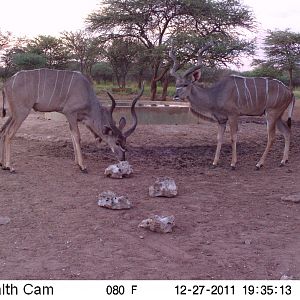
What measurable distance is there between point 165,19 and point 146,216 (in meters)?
14.2

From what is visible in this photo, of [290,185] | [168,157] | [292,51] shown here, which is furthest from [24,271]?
[292,51]

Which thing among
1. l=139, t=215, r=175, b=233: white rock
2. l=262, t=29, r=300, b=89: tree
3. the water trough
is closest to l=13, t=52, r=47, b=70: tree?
l=262, t=29, r=300, b=89: tree

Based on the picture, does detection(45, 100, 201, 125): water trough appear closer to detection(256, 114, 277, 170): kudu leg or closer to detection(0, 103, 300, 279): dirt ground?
detection(0, 103, 300, 279): dirt ground

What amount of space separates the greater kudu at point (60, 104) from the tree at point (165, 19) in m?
10.1

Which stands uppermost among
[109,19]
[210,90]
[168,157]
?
[109,19]

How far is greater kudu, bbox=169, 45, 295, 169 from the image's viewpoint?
7.62m

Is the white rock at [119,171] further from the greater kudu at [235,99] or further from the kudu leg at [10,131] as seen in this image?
the greater kudu at [235,99]

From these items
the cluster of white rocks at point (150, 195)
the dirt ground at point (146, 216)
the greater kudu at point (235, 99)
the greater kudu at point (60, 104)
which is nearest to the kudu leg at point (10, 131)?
the greater kudu at point (60, 104)

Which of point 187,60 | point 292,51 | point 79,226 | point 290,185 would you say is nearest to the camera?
point 79,226

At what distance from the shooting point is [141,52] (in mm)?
18219

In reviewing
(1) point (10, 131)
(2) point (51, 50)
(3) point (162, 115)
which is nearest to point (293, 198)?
(1) point (10, 131)

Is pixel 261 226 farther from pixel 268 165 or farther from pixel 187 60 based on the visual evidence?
pixel 187 60

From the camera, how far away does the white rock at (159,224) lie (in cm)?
420
